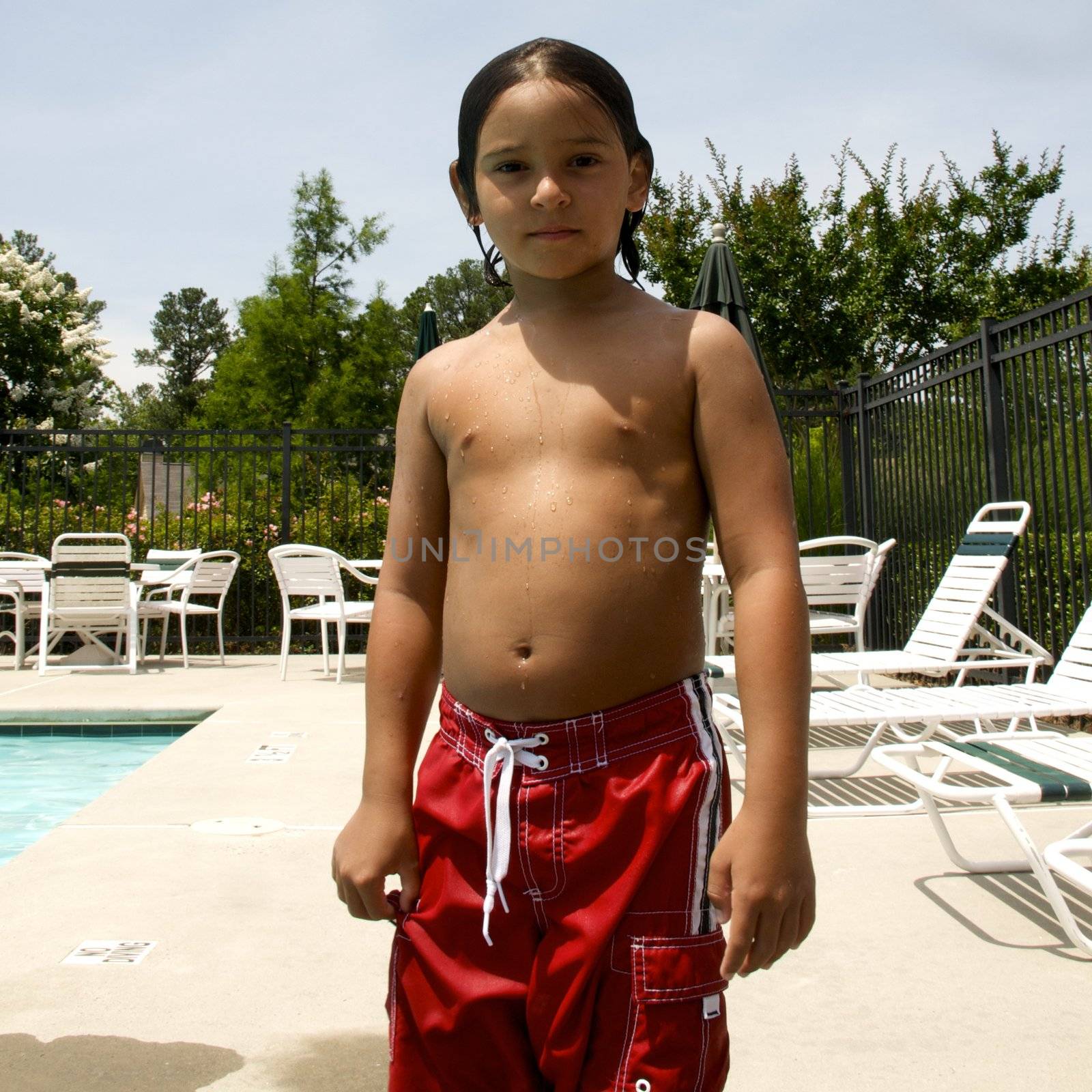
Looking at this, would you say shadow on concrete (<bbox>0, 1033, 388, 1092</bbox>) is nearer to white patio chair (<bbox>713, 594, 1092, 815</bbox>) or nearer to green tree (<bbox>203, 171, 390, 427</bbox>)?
white patio chair (<bbox>713, 594, 1092, 815</bbox>)

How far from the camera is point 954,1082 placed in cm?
175

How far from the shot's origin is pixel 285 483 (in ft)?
32.4

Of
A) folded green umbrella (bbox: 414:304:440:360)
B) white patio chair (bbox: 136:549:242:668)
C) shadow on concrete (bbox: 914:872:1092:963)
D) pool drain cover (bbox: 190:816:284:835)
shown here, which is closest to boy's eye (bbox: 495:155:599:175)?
shadow on concrete (bbox: 914:872:1092:963)

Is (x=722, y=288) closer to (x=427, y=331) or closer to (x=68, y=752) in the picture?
(x=427, y=331)

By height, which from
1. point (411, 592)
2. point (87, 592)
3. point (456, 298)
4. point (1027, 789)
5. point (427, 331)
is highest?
point (456, 298)

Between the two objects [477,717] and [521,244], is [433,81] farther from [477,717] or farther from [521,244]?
[477,717]

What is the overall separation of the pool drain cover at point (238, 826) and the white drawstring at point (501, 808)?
259 centimetres

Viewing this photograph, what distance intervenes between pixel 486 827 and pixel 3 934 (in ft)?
6.67

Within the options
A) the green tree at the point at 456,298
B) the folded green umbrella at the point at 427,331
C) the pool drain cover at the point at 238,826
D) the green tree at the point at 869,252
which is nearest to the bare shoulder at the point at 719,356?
the pool drain cover at the point at 238,826

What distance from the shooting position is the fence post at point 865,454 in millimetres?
8672

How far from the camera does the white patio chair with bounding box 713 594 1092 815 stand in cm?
346

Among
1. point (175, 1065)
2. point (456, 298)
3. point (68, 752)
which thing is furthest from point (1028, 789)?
point (456, 298)

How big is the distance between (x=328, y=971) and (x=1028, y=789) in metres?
1.70

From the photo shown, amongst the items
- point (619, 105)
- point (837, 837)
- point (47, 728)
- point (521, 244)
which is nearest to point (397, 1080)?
point (521, 244)
